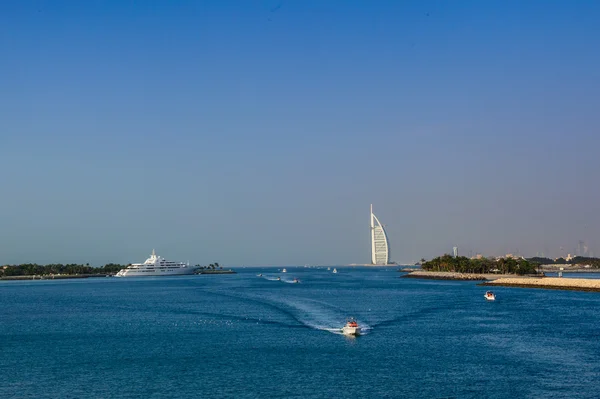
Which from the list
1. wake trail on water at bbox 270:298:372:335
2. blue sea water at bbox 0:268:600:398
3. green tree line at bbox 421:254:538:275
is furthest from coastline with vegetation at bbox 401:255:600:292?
wake trail on water at bbox 270:298:372:335

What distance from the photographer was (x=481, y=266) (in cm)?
17750

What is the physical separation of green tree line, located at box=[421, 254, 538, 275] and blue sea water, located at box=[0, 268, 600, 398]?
3660 inches

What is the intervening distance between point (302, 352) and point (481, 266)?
145023 millimetres

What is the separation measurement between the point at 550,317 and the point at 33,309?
63.8 metres

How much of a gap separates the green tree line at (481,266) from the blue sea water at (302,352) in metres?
93.0

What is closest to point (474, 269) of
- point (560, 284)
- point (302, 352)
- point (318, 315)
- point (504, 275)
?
point (504, 275)

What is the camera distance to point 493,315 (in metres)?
65.6

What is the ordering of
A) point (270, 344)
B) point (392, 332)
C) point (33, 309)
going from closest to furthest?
1. point (270, 344)
2. point (392, 332)
3. point (33, 309)

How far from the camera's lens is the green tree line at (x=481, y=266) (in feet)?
538

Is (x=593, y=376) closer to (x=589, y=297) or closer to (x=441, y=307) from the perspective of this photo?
(x=441, y=307)

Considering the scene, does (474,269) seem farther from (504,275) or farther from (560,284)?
(560,284)

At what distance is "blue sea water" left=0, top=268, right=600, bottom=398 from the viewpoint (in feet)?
107

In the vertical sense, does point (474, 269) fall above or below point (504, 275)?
above

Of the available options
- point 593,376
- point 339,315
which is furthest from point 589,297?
point 593,376
